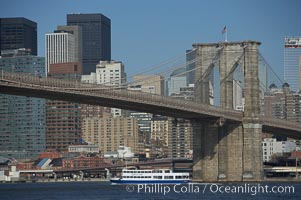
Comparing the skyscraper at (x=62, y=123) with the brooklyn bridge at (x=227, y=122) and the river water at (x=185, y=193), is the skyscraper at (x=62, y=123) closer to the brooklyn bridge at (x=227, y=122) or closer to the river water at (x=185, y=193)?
the brooklyn bridge at (x=227, y=122)

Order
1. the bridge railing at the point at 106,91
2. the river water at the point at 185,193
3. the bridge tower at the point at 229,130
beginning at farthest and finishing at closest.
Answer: the bridge tower at the point at 229,130 < the bridge railing at the point at 106,91 < the river water at the point at 185,193

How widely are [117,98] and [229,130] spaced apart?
1390cm

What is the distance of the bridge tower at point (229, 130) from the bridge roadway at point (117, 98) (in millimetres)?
1363

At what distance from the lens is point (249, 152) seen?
8938 centimetres

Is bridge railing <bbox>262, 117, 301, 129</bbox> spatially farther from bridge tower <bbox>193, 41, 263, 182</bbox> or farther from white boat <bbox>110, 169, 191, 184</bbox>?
white boat <bbox>110, 169, 191, 184</bbox>

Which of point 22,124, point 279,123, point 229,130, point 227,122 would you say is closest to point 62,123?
point 22,124

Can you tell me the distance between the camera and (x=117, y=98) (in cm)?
8050

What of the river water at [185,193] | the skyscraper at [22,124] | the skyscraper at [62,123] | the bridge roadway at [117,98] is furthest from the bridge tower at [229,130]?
the skyscraper at [22,124]

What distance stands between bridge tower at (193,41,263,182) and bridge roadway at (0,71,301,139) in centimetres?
136

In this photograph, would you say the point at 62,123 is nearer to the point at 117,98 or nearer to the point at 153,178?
the point at 153,178

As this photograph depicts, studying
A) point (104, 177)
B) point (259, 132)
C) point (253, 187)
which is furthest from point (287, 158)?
point (253, 187)

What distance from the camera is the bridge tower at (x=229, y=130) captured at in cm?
8962

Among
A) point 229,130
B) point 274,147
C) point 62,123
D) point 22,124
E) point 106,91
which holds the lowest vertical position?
point 274,147

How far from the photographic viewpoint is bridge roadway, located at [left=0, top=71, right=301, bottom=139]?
7431 cm
